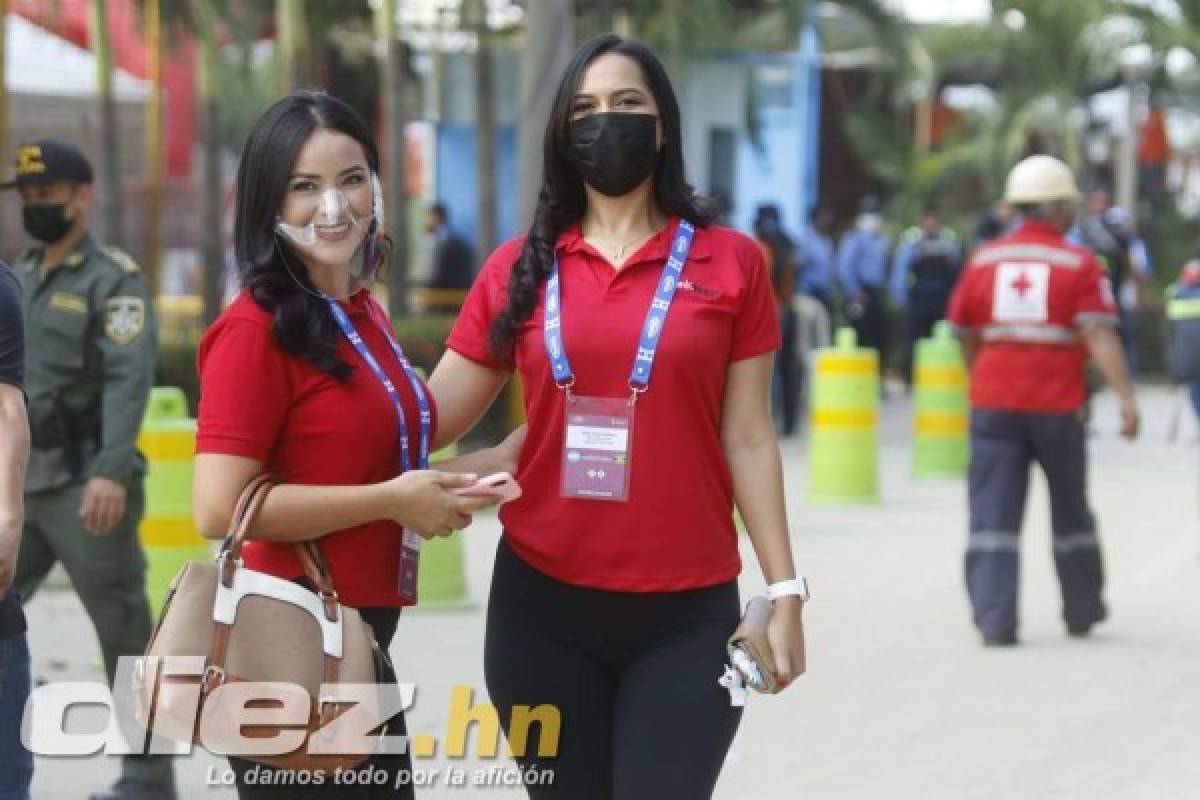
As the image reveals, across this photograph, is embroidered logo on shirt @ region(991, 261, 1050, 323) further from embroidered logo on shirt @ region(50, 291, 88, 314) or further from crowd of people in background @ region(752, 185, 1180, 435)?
crowd of people in background @ region(752, 185, 1180, 435)

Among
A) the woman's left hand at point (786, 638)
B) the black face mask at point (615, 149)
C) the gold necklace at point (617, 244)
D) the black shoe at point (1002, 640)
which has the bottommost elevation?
the black shoe at point (1002, 640)

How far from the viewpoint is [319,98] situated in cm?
411

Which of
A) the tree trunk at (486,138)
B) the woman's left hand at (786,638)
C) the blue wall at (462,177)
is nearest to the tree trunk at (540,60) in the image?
the tree trunk at (486,138)

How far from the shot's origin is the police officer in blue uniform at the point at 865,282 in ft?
83.6

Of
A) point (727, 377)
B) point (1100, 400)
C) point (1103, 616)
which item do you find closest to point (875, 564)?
point (1103, 616)

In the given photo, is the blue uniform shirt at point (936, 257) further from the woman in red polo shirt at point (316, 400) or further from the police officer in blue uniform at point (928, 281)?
the woman in red polo shirt at point (316, 400)

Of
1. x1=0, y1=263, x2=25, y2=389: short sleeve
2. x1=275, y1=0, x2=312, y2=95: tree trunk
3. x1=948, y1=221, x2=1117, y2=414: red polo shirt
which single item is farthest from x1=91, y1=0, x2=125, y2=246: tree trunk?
x1=0, y1=263, x2=25, y2=389: short sleeve

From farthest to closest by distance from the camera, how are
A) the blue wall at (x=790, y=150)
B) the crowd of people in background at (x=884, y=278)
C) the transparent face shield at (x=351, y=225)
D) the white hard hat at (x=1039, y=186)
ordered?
the blue wall at (x=790, y=150), the crowd of people in background at (x=884, y=278), the white hard hat at (x=1039, y=186), the transparent face shield at (x=351, y=225)

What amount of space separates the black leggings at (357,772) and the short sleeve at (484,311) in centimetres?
58

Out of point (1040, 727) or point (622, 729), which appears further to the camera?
point (1040, 727)

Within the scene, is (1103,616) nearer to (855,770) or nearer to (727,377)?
(855,770)

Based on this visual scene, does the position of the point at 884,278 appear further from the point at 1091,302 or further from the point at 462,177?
the point at 1091,302

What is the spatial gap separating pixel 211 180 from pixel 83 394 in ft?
61.9

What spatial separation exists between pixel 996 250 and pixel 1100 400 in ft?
53.7
